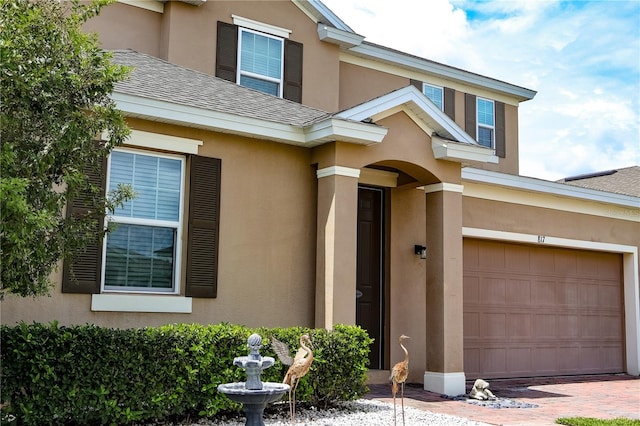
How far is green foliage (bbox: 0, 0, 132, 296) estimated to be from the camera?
18.0ft

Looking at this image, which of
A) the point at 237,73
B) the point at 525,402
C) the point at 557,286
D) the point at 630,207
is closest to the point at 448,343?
A: the point at 525,402

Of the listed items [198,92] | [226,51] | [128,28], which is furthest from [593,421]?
[128,28]

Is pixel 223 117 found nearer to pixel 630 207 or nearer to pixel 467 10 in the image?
pixel 467 10

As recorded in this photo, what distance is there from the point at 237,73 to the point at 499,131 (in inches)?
303

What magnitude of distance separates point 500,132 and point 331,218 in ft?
29.5

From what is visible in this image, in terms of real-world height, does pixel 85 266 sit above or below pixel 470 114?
below

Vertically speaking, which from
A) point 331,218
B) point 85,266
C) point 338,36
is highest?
point 338,36

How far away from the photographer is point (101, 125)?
6297 millimetres

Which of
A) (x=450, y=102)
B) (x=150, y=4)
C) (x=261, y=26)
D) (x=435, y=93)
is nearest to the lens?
(x=150, y=4)

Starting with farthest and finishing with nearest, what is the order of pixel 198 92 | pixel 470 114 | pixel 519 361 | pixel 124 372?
pixel 470 114, pixel 519 361, pixel 198 92, pixel 124 372

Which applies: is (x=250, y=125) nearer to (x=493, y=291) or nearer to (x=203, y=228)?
(x=203, y=228)

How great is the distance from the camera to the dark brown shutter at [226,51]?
12.5 m

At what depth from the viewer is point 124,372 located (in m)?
7.05

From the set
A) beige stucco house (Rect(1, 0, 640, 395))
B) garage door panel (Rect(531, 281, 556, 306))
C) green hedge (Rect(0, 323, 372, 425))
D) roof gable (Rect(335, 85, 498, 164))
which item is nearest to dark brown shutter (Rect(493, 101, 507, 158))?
beige stucco house (Rect(1, 0, 640, 395))
